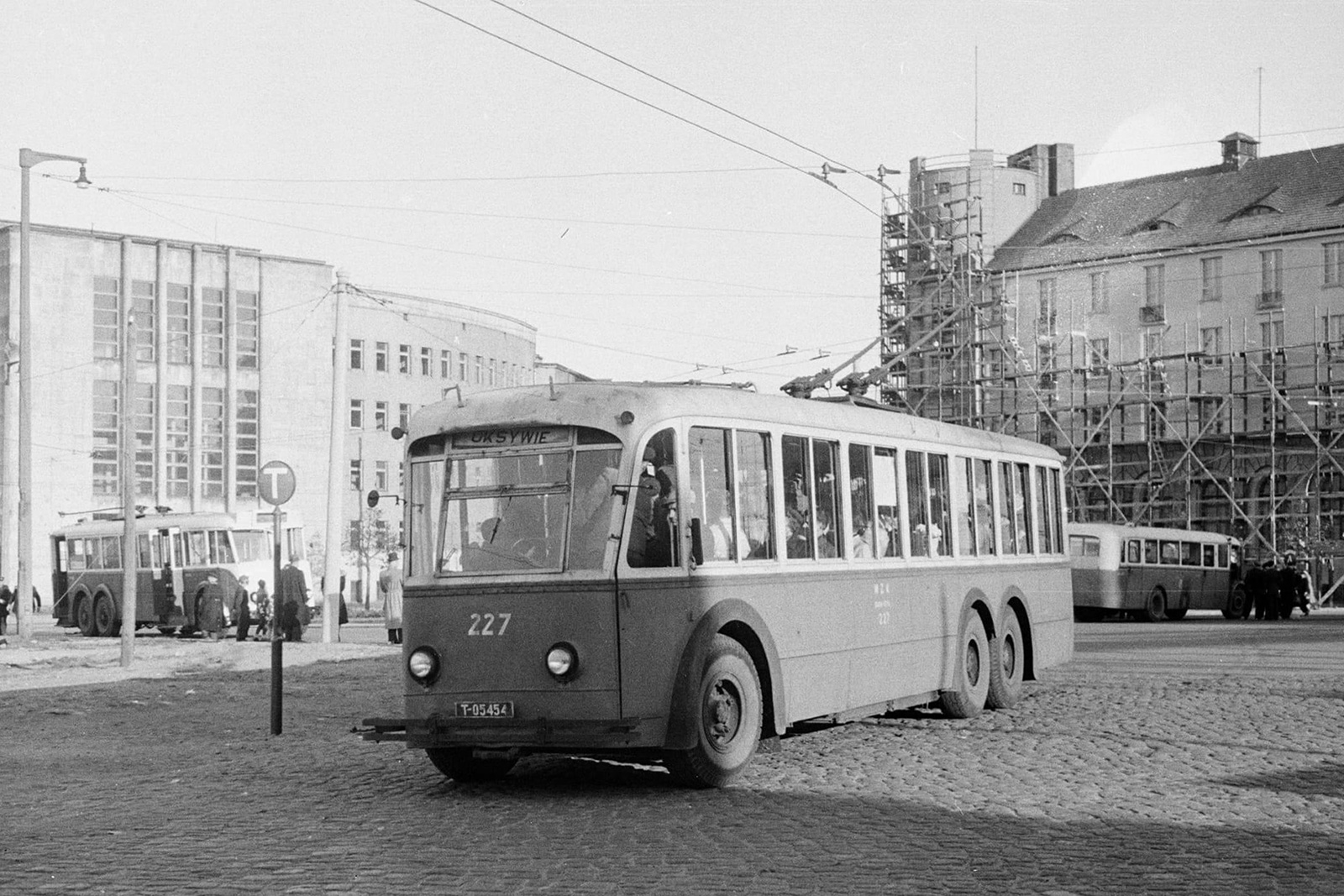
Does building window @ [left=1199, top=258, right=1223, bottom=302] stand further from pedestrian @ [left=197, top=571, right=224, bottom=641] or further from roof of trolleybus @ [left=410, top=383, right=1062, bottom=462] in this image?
roof of trolleybus @ [left=410, top=383, right=1062, bottom=462]

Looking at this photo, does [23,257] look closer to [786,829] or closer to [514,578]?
[514,578]

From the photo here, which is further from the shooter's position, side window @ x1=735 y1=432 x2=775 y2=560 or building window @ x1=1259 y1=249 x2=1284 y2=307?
building window @ x1=1259 y1=249 x2=1284 y2=307

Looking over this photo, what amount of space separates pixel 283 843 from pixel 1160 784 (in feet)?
18.8

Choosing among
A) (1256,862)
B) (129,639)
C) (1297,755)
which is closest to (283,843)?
(1256,862)

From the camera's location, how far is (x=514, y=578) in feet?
40.0

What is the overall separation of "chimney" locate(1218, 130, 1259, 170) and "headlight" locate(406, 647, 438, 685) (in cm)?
7598

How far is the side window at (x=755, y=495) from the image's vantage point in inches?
518

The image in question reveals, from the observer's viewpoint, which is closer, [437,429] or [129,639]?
[437,429]

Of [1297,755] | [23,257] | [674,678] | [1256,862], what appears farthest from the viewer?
[23,257]

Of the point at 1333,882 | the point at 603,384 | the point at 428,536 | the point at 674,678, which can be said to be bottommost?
the point at 1333,882

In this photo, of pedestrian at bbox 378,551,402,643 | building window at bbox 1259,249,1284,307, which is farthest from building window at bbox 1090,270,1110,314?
pedestrian at bbox 378,551,402,643

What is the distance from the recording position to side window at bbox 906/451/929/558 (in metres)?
16.3

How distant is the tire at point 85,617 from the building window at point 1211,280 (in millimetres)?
49029

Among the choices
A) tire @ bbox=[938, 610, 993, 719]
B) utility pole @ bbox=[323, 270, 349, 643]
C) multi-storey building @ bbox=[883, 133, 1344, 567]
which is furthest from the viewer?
multi-storey building @ bbox=[883, 133, 1344, 567]
